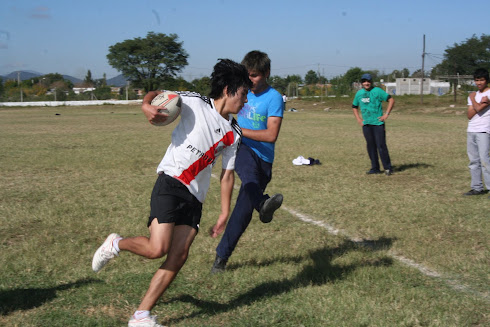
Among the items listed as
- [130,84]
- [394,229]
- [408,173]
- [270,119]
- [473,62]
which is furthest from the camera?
[130,84]

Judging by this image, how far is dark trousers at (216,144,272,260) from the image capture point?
16.0ft

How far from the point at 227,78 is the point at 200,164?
2.27ft

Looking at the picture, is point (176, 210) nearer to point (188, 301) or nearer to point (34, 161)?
point (188, 301)

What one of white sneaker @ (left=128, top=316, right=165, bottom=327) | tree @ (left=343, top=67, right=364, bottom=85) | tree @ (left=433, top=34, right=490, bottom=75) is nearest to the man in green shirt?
white sneaker @ (left=128, top=316, right=165, bottom=327)

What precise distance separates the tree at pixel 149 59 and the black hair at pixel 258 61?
93.4m

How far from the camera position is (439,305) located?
4.07 m

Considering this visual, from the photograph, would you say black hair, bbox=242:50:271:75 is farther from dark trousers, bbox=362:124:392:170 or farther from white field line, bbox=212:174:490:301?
dark trousers, bbox=362:124:392:170

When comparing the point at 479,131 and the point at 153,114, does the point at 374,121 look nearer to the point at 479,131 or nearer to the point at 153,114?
the point at 479,131

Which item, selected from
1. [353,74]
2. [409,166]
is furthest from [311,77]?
[409,166]

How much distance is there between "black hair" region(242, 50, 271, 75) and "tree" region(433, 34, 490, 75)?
237 feet

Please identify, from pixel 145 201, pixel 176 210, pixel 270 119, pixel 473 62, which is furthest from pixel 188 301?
pixel 473 62

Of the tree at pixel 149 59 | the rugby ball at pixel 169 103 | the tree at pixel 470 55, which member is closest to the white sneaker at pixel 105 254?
the rugby ball at pixel 169 103

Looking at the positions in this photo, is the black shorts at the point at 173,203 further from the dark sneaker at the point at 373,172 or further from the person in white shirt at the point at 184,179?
the dark sneaker at the point at 373,172

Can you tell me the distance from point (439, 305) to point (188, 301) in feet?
6.82
